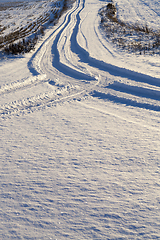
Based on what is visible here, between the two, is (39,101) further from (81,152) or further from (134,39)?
(134,39)

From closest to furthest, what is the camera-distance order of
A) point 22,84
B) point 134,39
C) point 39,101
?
point 39,101
point 22,84
point 134,39

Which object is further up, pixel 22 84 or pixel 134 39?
pixel 134 39

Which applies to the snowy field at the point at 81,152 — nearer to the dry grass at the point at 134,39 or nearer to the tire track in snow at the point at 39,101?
the tire track in snow at the point at 39,101

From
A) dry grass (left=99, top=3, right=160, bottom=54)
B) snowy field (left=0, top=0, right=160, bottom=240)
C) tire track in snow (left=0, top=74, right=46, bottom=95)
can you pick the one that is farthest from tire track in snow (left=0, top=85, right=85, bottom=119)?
dry grass (left=99, top=3, right=160, bottom=54)

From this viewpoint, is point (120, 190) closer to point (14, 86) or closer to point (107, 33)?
point (14, 86)

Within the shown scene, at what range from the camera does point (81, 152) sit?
3.40 meters

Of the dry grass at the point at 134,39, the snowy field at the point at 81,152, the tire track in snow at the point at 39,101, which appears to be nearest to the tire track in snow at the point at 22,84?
the snowy field at the point at 81,152

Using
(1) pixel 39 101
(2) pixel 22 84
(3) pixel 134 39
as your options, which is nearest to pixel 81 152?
(1) pixel 39 101

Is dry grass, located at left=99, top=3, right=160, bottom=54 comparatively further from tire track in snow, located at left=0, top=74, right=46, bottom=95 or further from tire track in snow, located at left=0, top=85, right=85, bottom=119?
tire track in snow, located at left=0, top=74, right=46, bottom=95

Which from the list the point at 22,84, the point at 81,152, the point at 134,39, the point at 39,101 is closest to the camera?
the point at 81,152

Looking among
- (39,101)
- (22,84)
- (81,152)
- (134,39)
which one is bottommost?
(81,152)

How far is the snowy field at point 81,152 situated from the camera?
7.77 ft

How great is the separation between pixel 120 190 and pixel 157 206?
1.64 feet

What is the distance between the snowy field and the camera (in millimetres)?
2369
